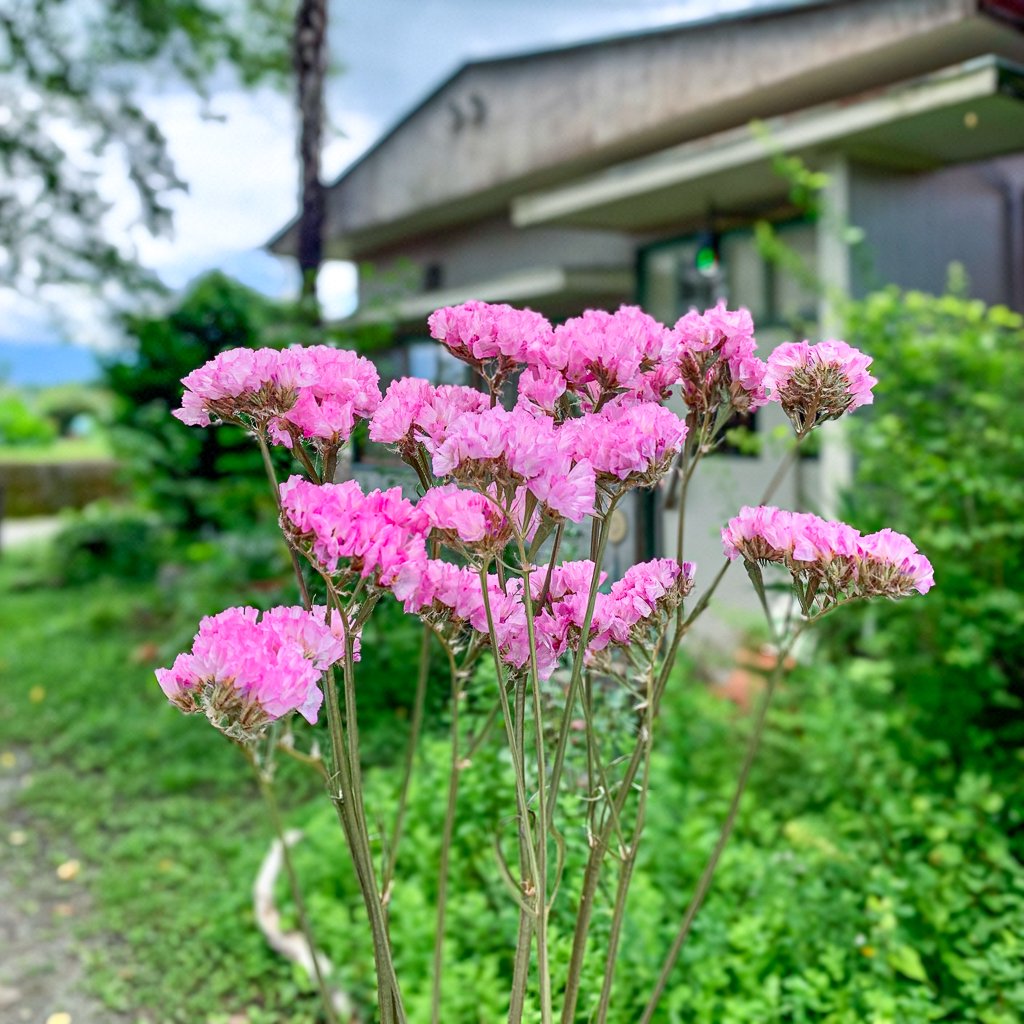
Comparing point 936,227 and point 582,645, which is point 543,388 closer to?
point 582,645

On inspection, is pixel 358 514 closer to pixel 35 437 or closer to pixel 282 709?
pixel 282 709

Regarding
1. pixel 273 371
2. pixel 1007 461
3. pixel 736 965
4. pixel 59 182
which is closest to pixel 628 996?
pixel 736 965

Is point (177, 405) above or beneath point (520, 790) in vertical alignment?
above

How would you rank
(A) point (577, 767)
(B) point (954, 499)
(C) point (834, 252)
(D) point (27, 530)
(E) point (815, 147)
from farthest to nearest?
Answer: (D) point (27, 530) < (C) point (834, 252) < (E) point (815, 147) < (B) point (954, 499) < (A) point (577, 767)

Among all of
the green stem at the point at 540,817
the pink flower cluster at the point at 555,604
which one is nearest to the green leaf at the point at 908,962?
the green stem at the point at 540,817

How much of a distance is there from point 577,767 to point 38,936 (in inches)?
86.8

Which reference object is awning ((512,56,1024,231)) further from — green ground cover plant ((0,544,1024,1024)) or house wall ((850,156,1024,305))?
green ground cover plant ((0,544,1024,1024))

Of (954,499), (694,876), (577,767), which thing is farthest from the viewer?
(954,499)

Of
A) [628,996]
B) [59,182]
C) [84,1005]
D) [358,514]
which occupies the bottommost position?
[84,1005]

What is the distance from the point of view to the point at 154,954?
2932 mm

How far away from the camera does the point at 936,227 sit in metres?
6.01

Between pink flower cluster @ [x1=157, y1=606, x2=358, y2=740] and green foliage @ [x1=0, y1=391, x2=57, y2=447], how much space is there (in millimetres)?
23470

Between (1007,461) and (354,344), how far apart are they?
3.15 m

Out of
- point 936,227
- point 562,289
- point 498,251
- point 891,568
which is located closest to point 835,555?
point 891,568
